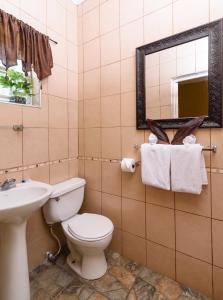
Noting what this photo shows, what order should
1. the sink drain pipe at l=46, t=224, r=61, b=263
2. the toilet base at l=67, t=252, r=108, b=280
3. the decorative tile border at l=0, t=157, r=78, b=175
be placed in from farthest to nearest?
the sink drain pipe at l=46, t=224, r=61, b=263 → the toilet base at l=67, t=252, r=108, b=280 → the decorative tile border at l=0, t=157, r=78, b=175

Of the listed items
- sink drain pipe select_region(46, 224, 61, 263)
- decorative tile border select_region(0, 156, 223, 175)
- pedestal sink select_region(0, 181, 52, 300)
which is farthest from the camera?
sink drain pipe select_region(46, 224, 61, 263)

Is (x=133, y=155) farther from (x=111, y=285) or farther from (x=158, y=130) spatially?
(x=111, y=285)

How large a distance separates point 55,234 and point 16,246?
669mm

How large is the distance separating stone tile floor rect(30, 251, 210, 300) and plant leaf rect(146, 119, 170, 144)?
112 cm

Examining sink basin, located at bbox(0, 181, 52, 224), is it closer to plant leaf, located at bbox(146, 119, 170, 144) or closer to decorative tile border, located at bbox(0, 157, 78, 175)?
decorative tile border, located at bbox(0, 157, 78, 175)

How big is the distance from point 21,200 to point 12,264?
395mm

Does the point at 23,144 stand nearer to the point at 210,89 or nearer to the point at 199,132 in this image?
the point at 199,132

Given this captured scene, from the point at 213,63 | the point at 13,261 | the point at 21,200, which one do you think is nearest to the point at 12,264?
the point at 13,261

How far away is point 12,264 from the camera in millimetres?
1191

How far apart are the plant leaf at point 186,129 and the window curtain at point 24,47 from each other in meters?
1.20

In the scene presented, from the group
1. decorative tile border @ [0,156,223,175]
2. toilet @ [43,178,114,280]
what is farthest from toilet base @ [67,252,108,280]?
decorative tile border @ [0,156,223,175]

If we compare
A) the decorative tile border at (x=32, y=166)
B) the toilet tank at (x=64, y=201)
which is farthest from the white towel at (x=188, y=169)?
the decorative tile border at (x=32, y=166)

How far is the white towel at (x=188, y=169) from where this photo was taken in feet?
4.11

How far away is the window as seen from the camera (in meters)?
1.44
